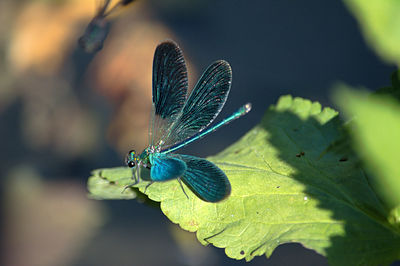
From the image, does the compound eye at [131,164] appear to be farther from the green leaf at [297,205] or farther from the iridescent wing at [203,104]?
the green leaf at [297,205]

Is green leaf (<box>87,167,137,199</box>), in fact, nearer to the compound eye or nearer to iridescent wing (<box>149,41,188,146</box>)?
the compound eye

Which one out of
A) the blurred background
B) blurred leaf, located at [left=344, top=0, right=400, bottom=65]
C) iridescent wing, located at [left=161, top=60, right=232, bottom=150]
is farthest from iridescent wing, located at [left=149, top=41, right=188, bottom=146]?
the blurred background

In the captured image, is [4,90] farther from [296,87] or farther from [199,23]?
[296,87]

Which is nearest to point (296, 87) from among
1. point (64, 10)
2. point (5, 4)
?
point (64, 10)

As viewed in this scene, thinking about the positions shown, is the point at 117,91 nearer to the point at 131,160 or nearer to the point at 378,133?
the point at 131,160

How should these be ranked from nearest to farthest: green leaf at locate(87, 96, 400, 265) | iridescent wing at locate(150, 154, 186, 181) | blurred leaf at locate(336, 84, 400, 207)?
blurred leaf at locate(336, 84, 400, 207) < green leaf at locate(87, 96, 400, 265) < iridescent wing at locate(150, 154, 186, 181)

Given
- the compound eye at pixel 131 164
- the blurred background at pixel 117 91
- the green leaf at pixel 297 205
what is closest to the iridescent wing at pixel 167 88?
the compound eye at pixel 131 164
